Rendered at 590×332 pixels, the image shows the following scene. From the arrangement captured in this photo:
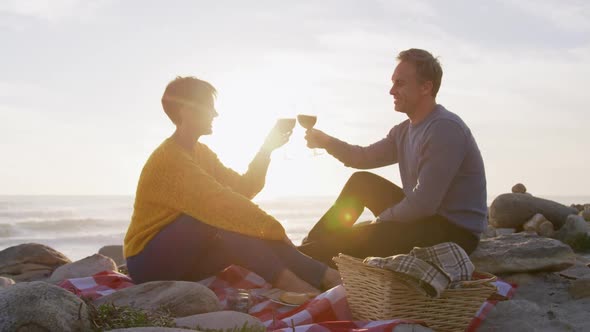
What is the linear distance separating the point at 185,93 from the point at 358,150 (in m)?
2.08

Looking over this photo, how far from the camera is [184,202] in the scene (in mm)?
5305

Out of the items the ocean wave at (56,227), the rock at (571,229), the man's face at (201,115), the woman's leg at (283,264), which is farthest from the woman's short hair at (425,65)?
the ocean wave at (56,227)

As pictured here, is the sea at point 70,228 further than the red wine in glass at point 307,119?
Yes

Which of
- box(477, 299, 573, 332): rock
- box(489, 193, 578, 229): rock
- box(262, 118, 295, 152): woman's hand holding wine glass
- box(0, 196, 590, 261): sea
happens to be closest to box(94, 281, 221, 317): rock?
box(262, 118, 295, 152): woman's hand holding wine glass

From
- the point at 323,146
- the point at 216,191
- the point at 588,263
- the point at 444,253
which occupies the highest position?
the point at 323,146

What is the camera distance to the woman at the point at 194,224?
526cm

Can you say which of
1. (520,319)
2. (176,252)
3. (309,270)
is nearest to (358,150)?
(309,270)

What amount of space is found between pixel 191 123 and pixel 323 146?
1713 mm

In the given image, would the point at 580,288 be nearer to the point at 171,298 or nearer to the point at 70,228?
the point at 171,298

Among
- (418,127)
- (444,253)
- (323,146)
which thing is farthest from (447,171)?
(323,146)

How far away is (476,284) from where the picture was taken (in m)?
4.21

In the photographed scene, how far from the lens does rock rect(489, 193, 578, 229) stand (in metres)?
10.3

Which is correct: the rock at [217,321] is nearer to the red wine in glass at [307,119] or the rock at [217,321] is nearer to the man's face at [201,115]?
the man's face at [201,115]

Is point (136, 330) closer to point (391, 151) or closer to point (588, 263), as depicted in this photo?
point (391, 151)
